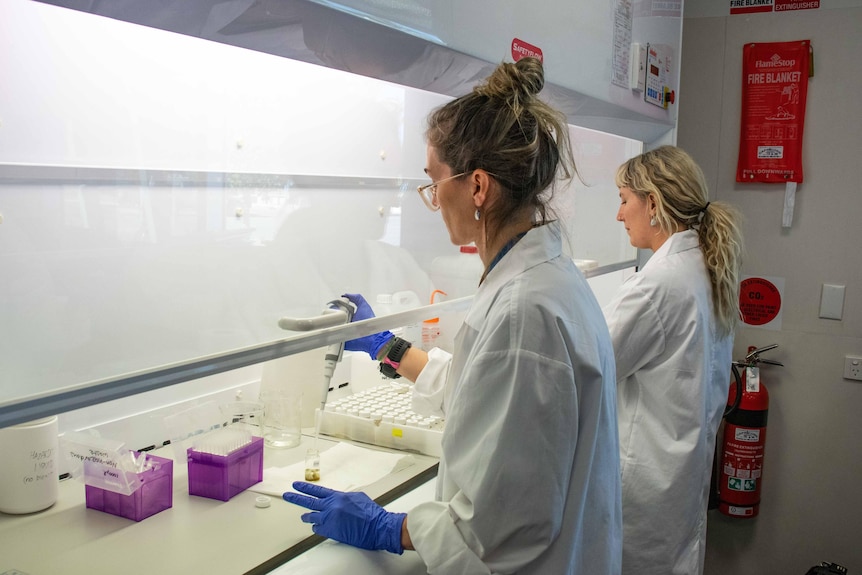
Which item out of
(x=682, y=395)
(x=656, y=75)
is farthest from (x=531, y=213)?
(x=656, y=75)

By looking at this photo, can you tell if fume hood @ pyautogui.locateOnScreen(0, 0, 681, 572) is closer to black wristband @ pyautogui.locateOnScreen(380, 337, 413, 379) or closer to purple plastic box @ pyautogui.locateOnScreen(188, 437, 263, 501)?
black wristband @ pyautogui.locateOnScreen(380, 337, 413, 379)

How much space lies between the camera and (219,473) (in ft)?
4.47

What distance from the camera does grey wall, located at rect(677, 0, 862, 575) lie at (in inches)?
108

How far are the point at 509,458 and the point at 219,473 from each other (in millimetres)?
643

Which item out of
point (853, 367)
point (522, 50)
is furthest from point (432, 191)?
point (853, 367)

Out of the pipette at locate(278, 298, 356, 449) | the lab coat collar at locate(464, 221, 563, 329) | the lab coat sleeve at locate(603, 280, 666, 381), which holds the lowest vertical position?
the lab coat sleeve at locate(603, 280, 666, 381)

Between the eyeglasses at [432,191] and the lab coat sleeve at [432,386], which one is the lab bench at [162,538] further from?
the eyeglasses at [432,191]

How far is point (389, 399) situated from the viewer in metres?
1.85

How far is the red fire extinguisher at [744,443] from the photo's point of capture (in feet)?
8.85

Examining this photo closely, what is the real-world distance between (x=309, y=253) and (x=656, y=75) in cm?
134

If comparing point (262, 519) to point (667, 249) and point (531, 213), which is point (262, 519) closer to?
point (531, 213)

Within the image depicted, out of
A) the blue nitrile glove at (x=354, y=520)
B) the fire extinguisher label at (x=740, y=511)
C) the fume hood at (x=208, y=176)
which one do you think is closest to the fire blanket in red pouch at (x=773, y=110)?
the fire extinguisher label at (x=740, y=511)

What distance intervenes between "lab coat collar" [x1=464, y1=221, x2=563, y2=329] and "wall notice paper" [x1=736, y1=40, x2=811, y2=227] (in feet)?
6.75

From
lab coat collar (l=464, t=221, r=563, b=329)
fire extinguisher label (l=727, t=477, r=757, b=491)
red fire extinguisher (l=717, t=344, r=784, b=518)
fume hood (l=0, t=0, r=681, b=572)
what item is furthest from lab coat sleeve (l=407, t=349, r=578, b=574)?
fire extinguisher label (l=727, t=477, r=757, b=491)
